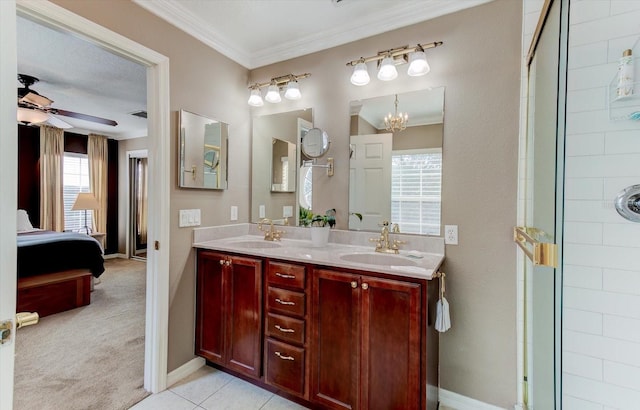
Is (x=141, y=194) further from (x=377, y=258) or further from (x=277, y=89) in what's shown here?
(x=377, y=258)

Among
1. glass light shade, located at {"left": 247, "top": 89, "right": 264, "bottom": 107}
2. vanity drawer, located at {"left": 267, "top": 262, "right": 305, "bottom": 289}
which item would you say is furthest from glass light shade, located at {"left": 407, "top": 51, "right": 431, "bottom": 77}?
vanity drawer, located at {"left": 267, "top": 262, "right": 305, "bottom": 289}

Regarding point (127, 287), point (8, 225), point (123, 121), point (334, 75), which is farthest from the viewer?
point (123, 121)

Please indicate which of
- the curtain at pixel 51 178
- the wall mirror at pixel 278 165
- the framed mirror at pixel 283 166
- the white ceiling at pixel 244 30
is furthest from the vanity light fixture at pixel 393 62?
the curtain at pixel 51 178

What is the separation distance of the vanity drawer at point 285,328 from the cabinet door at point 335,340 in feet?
0.32

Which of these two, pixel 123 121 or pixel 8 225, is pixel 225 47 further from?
pixel 123 121

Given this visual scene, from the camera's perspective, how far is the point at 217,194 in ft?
7.73

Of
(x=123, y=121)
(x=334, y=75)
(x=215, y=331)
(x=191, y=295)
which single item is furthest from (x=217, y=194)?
(x=123, y=121)

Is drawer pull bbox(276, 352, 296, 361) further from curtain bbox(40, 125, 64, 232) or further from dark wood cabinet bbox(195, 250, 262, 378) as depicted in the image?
curtain bbox(40, 125, 64, 232)

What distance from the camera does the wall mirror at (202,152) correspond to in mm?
2053

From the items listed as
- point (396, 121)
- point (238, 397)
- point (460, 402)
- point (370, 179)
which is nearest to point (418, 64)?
point (396, 121)

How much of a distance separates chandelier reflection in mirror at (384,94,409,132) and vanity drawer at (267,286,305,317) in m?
1.30

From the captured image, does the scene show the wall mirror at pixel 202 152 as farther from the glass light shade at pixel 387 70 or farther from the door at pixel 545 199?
the door at pixel 545 199

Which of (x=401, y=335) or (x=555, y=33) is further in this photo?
(x=401, y=335)

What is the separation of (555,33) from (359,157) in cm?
123
